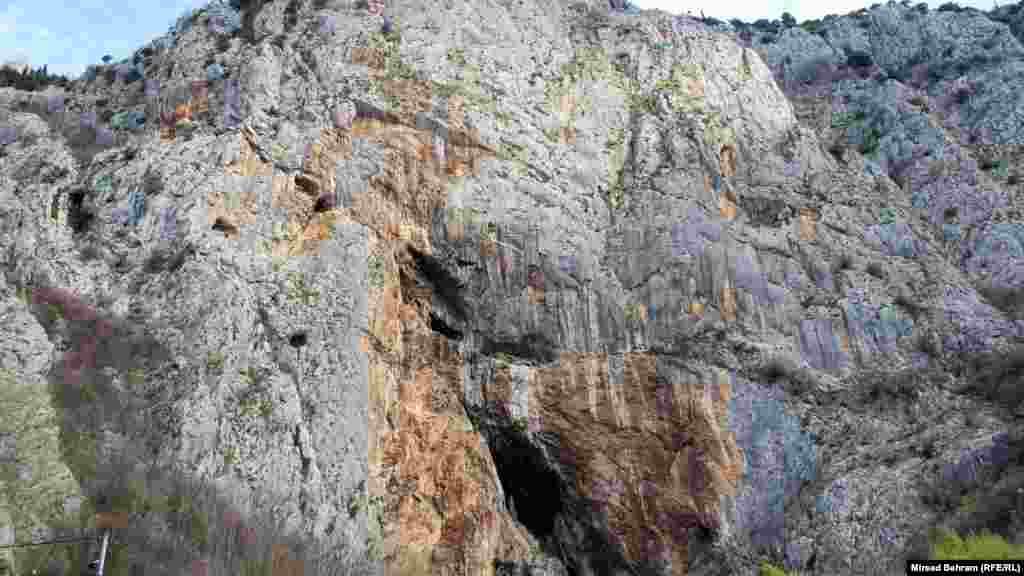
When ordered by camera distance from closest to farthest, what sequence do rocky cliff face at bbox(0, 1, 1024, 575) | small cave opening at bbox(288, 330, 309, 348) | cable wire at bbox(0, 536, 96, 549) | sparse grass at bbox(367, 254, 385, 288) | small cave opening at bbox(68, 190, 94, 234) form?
cable wire at bbox(0, 536, 96, 549), rocky cliff face at bbox(0, 1, 1024, 575), small cave opening at bbox(288, 330, 309, 348), small cave opening at bbox(68, 190, 94, 234), sparse grass at bbox(367, 254, 385, 288)

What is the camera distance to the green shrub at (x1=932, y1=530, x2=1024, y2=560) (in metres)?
17.1

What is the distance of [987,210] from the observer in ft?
103

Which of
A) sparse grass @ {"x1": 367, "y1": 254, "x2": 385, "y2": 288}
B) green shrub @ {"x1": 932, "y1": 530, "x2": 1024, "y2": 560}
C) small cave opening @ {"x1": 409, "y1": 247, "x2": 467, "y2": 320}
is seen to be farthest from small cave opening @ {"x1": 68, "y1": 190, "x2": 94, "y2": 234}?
green shrub @ {"x1": 932, "y1": 530, "x2": 1024, "y2": 560}

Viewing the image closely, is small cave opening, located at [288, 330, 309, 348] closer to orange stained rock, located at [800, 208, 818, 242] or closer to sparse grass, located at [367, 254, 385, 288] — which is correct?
sparse grass, located at [367, 254, 385, 288]

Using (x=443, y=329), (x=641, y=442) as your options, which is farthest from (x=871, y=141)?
(x=443, y=329)

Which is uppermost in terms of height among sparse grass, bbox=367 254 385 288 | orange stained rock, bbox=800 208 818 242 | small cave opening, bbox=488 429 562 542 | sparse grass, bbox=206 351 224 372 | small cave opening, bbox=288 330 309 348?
orange stained rock, bbox=800 208 818 242

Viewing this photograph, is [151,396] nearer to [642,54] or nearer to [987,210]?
[642,54]

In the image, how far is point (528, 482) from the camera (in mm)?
24875

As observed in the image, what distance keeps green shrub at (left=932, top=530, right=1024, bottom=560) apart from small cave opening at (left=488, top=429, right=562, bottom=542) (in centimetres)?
908

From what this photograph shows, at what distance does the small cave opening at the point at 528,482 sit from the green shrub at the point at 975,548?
908cm

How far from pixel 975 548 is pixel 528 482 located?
10868mm

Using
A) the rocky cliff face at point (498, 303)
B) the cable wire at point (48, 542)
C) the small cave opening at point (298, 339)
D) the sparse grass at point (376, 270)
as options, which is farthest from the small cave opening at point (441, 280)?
the cable wire at point (48, 542)

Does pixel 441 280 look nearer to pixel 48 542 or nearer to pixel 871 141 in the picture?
pixel 48 542

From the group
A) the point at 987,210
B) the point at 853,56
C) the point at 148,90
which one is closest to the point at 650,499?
the point at 987,210
